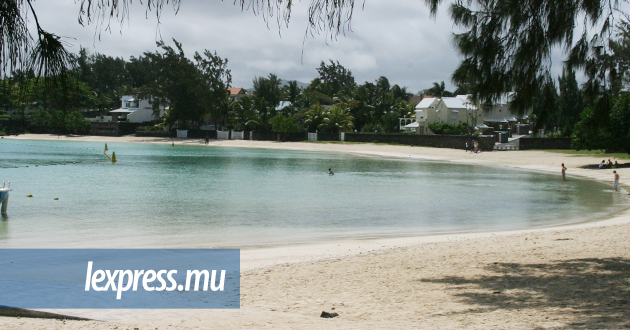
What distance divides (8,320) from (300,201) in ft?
64.3

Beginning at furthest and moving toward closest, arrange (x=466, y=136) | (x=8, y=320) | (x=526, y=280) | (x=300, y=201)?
1. (x=466, y=136)
2. (x=300, y=201)
3. (x=526, y=280)
4. (x=8, y=320)

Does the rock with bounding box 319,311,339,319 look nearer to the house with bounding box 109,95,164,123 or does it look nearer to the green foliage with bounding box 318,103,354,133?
the green foliage with bounding box 318,103,354,133

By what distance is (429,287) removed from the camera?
7.89 meters

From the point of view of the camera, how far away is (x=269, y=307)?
23.1 feet

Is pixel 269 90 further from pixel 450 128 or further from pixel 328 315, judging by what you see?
pixel 328 315

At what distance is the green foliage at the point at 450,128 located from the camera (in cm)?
7375

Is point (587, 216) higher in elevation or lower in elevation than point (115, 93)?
lower

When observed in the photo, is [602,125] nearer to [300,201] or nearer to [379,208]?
[379,208]

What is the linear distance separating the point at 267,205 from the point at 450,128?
5510 centimetres

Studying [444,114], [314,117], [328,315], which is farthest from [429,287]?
[314,117]

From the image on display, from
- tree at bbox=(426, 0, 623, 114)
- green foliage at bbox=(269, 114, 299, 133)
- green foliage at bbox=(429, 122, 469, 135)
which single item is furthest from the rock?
green foliage at bbox=(269, 114, 299, 133)

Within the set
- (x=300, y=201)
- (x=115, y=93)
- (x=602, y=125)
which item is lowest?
(x=300, y=201)

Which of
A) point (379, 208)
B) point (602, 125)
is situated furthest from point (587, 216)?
point (602, 125)

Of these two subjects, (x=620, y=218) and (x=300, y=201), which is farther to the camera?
(x=300, y=201)
